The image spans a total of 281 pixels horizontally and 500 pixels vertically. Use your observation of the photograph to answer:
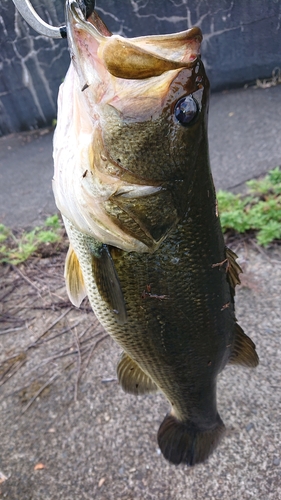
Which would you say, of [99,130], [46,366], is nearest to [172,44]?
[99,130]

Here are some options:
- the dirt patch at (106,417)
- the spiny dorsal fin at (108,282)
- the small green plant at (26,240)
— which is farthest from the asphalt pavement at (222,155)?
the spiny dorsal fin at (108,282)

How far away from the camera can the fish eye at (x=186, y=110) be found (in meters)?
1.00

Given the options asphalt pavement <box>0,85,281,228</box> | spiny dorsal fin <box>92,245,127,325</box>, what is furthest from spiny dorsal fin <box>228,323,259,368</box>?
asphalt pavement <box>0,85,281,228</box>

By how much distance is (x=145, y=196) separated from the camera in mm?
1067

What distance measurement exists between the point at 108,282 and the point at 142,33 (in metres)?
6.02

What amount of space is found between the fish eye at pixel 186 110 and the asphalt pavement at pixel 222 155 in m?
3.04

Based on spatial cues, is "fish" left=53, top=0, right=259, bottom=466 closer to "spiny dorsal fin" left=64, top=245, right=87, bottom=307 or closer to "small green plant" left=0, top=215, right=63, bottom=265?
"spiny dorsal fin" left=64, top=245, right=87, bottom=307

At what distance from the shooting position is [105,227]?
1091 millimetres

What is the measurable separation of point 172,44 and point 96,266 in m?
0.64

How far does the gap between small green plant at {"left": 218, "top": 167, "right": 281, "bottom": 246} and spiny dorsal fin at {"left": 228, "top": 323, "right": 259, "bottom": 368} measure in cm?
161

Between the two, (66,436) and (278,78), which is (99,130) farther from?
(278,78)

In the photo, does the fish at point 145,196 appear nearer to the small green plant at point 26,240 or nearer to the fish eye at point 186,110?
the fish eye at point 186,110

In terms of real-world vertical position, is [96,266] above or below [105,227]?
below

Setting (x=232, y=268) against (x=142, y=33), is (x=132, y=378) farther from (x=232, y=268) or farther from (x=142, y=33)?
(x=142, y=33)
